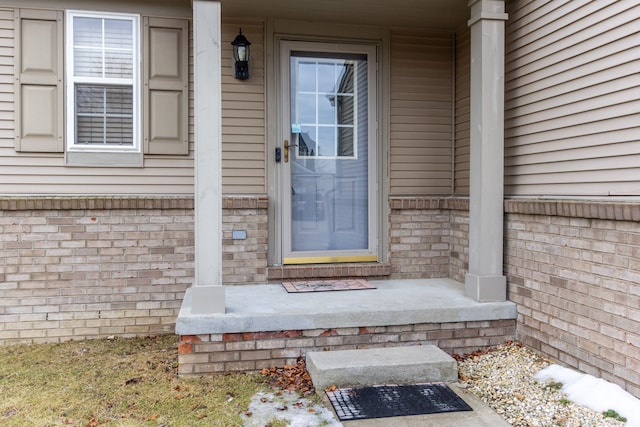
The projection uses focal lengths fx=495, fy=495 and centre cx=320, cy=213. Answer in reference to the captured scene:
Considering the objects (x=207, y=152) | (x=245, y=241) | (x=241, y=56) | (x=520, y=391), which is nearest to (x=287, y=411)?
(x=520, y=391)

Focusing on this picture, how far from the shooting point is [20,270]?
423 centimetres

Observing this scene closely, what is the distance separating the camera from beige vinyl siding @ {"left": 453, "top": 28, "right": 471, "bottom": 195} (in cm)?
457

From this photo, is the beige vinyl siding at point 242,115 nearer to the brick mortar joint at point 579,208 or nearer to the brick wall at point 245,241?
the brick wall at point 245,241

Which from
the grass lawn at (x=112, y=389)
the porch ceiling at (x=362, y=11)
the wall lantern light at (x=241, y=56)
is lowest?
the grass lawn at (x=112, y=389)

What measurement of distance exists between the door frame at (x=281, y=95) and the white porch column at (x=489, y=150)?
3.36 ft

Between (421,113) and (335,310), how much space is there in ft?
7.38

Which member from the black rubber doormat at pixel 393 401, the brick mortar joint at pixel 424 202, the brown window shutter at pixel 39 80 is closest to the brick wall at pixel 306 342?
the black rubber doormat at pixel 393 401

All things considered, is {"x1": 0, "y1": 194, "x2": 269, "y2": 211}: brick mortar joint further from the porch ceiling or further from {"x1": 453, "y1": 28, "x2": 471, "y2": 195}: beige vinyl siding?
{"x1": 453, "y1": 28, "x2": 471, "y2": 195}: beige vinyl siding

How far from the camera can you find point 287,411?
2.82 m

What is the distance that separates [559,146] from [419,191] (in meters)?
1.58

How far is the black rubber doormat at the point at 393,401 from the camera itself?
8.95 feet

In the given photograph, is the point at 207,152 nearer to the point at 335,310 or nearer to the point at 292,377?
the point at 335,310

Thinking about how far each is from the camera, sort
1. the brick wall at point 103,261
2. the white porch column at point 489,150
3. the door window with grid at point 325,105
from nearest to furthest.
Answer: the white porch column at point 489,150
the brick wall at point 103,261
the door window with grid at point 325,105

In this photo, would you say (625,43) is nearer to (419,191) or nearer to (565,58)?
(565,58)
